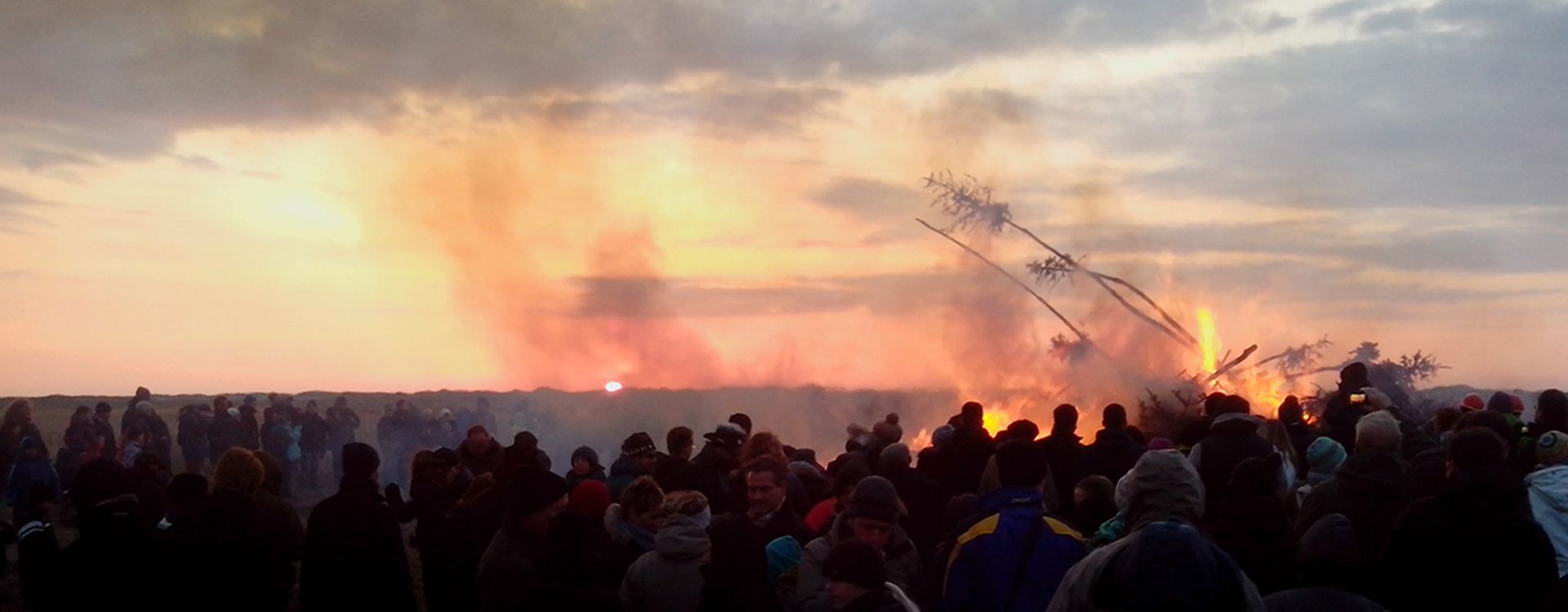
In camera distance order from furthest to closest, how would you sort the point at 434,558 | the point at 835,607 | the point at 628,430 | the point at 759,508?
the point at 628,430, the point at 434,558, the point at 759,508, the point at 835,607

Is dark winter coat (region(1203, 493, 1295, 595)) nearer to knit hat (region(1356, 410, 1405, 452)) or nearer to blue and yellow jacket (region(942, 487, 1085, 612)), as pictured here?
blue and yellow jacket (region(942, 487, 1085, 612))

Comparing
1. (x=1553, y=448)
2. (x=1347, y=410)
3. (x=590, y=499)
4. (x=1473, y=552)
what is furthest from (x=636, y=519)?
(x=1347, y=410)

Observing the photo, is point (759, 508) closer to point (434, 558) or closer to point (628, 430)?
point (434, 558)

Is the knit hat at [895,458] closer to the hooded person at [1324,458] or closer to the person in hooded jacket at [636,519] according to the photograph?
the person in hooded jacket at [636,519]

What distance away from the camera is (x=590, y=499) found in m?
6.35

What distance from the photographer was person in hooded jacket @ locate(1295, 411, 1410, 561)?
732 centimetres

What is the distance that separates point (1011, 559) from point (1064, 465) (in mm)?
4345

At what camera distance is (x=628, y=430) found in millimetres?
42531

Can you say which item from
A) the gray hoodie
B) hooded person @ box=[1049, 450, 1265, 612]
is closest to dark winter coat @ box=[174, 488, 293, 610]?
the gray hoodie

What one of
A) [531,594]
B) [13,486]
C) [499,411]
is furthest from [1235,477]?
[499,411]

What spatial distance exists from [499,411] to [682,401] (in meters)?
→ 12.9

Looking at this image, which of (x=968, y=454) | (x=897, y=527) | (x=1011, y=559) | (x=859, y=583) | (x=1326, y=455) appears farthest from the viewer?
(x=968, y=454)

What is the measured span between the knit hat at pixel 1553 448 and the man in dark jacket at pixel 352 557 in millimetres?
6439

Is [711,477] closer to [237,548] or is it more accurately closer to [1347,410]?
[237,548]
